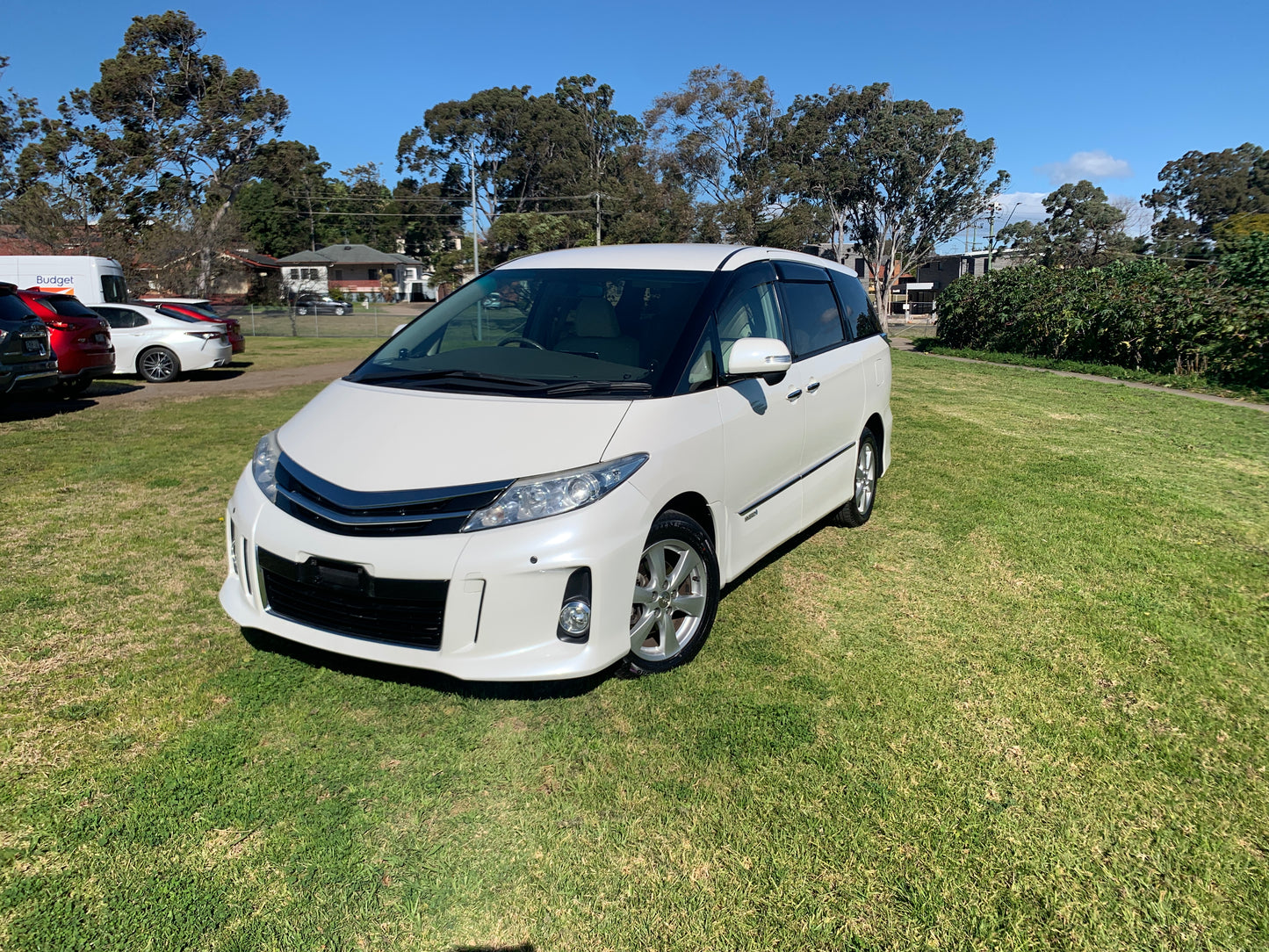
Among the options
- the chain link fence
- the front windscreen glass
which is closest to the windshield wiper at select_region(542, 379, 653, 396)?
the front windscreen glass

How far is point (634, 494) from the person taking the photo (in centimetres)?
330

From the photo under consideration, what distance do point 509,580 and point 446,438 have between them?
70cm

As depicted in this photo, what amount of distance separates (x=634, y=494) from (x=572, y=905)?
57.5 inches

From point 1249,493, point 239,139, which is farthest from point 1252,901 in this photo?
point 239,139

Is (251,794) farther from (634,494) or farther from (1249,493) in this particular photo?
(1249,493)

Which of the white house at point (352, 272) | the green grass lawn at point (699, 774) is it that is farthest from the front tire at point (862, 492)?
the white house at point (352, 272)

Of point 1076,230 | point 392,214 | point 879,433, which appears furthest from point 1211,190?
point 879,433

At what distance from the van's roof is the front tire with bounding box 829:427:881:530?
4.72 feet

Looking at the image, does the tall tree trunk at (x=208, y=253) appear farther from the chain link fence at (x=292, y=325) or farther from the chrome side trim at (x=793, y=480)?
the chrome side trim at (x=793, y=480)

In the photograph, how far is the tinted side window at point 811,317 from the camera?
496 cm

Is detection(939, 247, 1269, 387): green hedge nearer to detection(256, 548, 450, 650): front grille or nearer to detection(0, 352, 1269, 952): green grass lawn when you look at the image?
detection(0, 352, 1269, 952): green grass lawn

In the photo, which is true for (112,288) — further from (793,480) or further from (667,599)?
(667,599)

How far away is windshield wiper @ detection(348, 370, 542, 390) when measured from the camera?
12.6ft

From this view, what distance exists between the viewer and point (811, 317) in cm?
525
